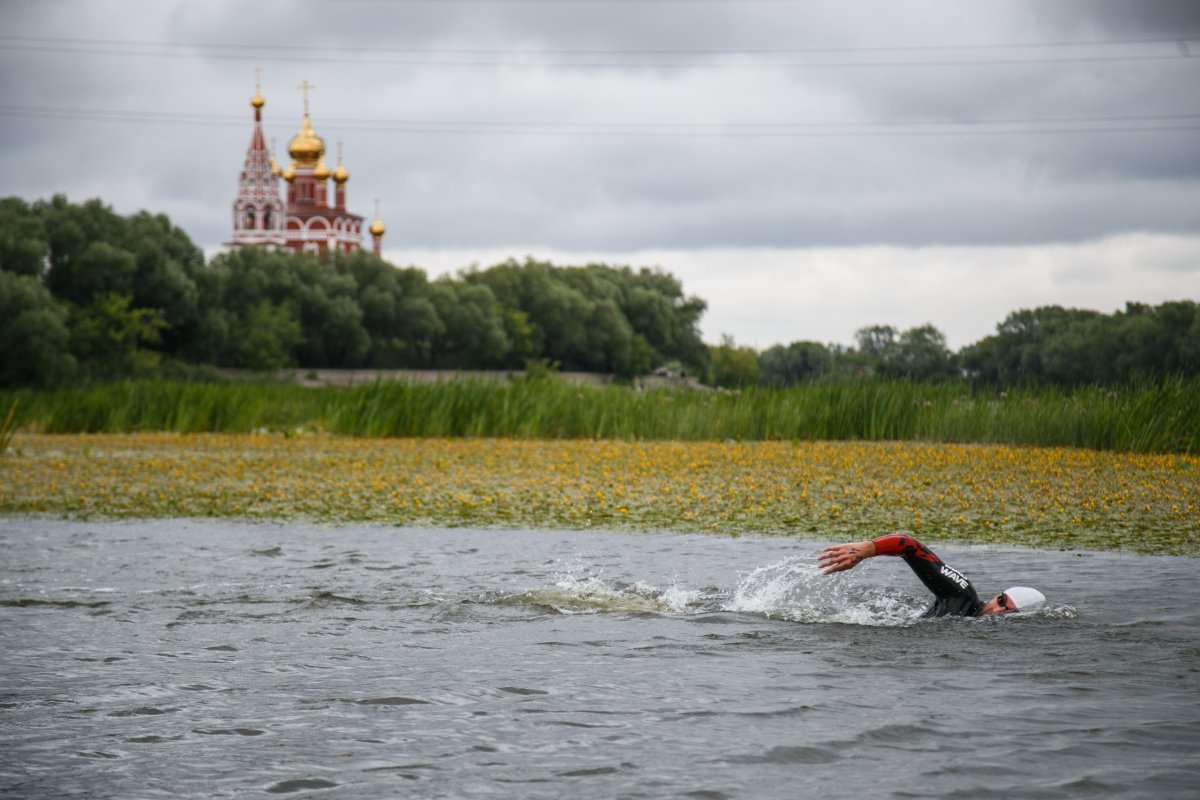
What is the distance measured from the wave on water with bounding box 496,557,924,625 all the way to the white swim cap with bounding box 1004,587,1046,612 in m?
0.69

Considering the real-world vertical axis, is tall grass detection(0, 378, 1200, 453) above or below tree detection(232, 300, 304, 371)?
below

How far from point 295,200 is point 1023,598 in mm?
130748

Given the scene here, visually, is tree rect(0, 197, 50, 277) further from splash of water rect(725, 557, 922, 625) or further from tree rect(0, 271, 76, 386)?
splash of water rect(725, 557, 922, 625)

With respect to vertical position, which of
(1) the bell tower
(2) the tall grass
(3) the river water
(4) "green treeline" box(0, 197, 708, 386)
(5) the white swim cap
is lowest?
(3) the river water

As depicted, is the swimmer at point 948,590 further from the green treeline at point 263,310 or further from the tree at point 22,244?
the tree at point 22,244

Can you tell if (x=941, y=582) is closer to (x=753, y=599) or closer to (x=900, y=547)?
(x=900, y=547)

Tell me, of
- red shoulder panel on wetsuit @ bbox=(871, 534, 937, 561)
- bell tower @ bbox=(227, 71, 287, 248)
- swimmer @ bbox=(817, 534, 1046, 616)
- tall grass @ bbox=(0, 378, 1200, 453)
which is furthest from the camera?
bell tower @ bbox=(227, 71, 287, 248)

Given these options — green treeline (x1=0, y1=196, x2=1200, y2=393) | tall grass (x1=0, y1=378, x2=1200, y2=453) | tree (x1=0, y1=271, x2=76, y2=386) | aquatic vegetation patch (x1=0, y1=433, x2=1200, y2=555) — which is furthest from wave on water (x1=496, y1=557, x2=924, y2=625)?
tree (x1=0, y1=271, x2=76, y2=386)

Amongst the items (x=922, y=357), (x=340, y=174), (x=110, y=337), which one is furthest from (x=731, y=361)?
(x=922, y=357)

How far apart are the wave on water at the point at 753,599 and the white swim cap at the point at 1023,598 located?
0.69 metres

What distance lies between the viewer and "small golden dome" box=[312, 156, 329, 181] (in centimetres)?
13238

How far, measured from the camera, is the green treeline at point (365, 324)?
28.2m

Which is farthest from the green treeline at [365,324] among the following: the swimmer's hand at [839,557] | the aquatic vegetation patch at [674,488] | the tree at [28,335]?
the swimmer's hand at [839,557]

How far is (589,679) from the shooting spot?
742 cm
